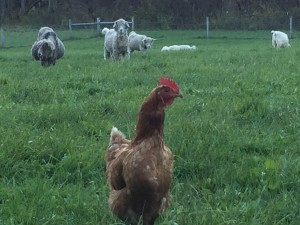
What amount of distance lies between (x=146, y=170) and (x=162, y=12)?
49.5 metres

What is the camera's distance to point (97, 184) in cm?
546

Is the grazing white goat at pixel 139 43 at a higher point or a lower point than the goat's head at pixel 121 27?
lower

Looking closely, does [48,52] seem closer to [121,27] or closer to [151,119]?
[121,27]

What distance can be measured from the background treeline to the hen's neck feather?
42.9 meters

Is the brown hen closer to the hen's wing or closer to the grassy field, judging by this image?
the hen's wing

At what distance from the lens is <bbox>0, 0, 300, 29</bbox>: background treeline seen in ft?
159

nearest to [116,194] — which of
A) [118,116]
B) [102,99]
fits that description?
[118,116]

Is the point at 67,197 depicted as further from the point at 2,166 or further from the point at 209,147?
the point at 209,147

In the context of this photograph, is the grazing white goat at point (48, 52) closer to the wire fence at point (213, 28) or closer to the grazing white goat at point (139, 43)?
the grazing white goat at point (139, 43)

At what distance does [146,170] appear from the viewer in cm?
412

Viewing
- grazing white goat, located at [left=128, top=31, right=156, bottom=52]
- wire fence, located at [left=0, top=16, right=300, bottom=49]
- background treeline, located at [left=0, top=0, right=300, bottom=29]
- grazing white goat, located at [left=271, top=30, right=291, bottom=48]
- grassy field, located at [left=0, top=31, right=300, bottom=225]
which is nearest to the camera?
grassy field, located at [left=0, top=31, right=300, bottom=225]

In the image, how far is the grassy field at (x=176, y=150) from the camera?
15.6 ft

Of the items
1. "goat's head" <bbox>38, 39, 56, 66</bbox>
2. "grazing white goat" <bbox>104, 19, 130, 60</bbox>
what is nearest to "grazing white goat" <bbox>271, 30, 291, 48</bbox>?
Result: "grazing white goat" <bbox>104, 19, 130, 60</bbox>

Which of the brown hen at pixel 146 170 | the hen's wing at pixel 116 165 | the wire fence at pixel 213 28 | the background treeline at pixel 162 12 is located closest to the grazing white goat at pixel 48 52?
the hen's wing at pixel 116 165
